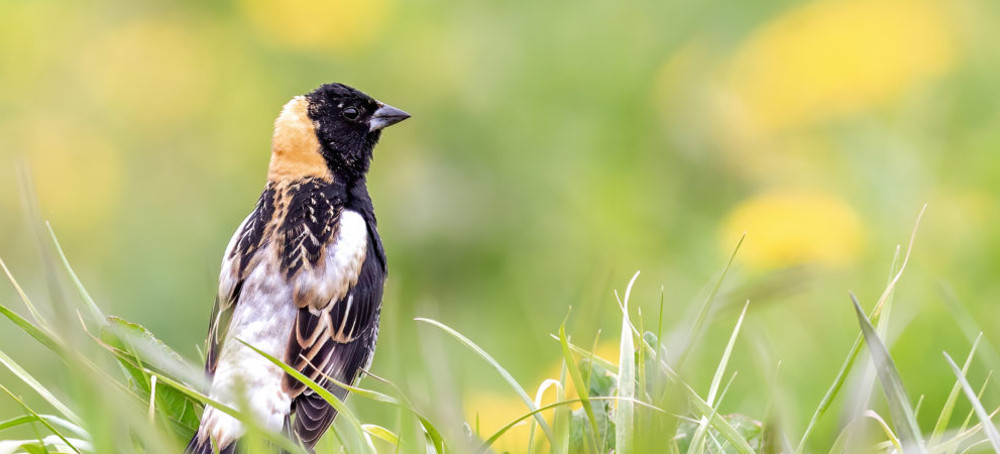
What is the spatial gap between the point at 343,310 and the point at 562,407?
37.6 inches

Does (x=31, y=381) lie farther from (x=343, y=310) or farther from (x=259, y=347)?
(x=343, y=310)

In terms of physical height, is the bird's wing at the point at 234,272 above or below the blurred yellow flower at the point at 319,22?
below

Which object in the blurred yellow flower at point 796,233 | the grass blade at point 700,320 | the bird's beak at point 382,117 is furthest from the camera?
the blurred yellow flower at point 796,233

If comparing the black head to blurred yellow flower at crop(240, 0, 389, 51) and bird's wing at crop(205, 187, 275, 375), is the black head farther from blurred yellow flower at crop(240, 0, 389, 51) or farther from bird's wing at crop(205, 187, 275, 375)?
blurred yellow flower at crop(240, 0, 389, 51)

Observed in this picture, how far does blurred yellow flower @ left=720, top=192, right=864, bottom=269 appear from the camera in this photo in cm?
457

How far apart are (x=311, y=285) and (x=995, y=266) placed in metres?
2.39

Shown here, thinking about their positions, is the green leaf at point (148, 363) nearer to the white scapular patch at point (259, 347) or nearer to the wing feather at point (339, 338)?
the white scapular patch at point (259, 347)

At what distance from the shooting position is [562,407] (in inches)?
91.0

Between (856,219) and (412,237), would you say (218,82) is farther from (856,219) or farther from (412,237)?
(856,219)

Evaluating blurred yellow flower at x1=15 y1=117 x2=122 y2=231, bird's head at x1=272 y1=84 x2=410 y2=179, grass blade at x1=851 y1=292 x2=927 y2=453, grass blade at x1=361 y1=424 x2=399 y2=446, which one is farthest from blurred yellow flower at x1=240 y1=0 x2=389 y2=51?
grass blade at x1=851 y1=292 x2=927 y2=453

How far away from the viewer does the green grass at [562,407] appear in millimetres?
1957

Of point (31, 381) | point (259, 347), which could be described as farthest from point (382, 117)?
point (31, 381)

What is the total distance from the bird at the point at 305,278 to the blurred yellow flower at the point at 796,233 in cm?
175

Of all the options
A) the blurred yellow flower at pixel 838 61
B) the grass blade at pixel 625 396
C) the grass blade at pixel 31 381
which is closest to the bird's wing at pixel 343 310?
the grass blade at pixel 31 381
